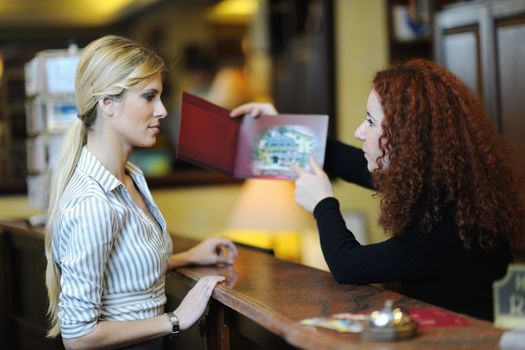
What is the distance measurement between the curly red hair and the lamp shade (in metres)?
2.69

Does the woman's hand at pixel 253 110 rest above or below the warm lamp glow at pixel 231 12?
below

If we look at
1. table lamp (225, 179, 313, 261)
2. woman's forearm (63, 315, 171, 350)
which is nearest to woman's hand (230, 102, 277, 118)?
woman's forearm (63, 315, 171, 350)

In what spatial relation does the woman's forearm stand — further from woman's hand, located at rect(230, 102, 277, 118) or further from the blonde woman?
woman's hand, located at rect(230, 102, 277, 118)

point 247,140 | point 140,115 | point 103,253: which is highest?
point 140,115

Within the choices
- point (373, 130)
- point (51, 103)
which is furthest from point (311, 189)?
point (51, 103)

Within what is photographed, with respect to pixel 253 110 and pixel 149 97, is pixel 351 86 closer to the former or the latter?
pixel 253 110

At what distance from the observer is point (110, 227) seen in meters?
2.19

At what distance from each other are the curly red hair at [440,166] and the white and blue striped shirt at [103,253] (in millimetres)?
632

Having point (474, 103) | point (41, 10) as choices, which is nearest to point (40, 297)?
point (474, 103)

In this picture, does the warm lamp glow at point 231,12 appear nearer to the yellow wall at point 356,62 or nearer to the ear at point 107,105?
the yellow wall at point 356,62

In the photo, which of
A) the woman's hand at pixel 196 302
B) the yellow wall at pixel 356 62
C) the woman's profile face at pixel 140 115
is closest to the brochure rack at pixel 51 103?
the woman's profile face at pixel 140 115

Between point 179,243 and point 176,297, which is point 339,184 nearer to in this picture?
point 179,243

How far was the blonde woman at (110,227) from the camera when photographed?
7.05 feet

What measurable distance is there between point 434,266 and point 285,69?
435cm
